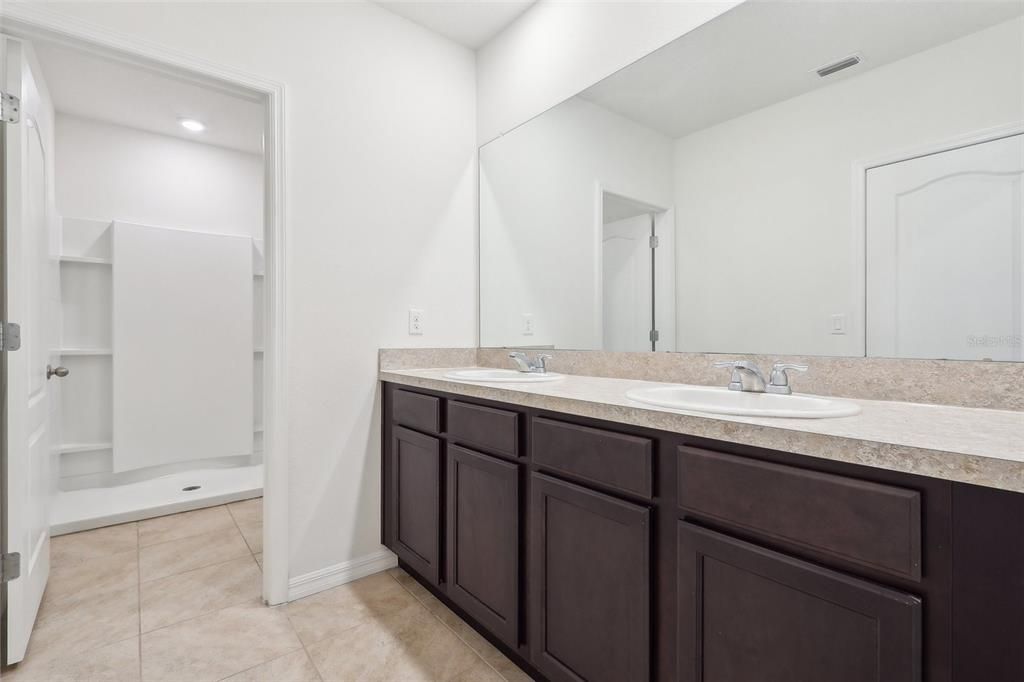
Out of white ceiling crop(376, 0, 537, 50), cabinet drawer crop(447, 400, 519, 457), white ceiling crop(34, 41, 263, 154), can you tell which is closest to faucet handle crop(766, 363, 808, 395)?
cabinet drawer crop(447, 400, 519, 457)

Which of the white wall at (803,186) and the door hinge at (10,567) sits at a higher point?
the white wall at (803,186)

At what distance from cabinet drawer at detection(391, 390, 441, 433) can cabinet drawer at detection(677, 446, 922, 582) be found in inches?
38.5

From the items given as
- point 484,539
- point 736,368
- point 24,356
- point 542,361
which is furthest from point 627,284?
point 24,356

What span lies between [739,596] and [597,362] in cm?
113

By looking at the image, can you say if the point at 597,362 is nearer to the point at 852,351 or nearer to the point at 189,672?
the point at 852,351

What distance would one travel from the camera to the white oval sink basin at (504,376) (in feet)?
5.78

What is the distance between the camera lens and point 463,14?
7.23ft

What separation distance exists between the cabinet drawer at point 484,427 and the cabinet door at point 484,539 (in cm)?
4

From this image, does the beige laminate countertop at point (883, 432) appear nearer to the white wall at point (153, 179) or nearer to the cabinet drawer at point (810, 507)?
the cabinet drawer at point (810, 507)

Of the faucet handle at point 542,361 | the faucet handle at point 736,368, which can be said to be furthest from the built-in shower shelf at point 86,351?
the faucet handle at point 736,368

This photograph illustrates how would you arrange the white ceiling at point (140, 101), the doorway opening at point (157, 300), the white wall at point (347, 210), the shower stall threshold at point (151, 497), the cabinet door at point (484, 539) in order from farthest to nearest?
the shower stall threshold at point (151, 497) < the white ceiling at point (140, 101) < the doorway opening at point (157, 300) < the white wall at point (347, 210) < the cabinet door at point (484, 539)

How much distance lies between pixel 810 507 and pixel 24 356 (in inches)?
83.7

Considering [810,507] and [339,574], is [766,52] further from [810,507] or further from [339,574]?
[339,574]

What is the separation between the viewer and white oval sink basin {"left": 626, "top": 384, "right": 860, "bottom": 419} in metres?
0.94
